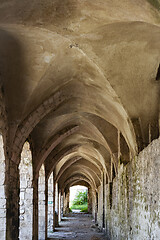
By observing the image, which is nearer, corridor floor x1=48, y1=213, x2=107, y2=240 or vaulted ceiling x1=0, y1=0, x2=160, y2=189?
vaulted ceiling x1=0, y1=0, x2=160, y2=189

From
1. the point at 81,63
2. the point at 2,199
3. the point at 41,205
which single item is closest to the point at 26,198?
the point at 41,205

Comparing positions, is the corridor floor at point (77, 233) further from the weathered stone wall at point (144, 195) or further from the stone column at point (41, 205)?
the weathered stone wall at point (144, 195)

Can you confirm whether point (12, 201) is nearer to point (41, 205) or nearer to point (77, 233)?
point (41, 205)

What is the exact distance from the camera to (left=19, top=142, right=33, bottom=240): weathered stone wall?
998 centimetres

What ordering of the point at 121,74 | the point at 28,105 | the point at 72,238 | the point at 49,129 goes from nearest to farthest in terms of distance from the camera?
the point at 121,74, the point at 28,105, the point at 49,129, the point at 72,238

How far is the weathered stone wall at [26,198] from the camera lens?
9.98 meters

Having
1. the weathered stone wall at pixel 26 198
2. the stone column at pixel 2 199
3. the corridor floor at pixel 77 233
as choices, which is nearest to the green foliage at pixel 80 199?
the corridor floor at pixel 77 233

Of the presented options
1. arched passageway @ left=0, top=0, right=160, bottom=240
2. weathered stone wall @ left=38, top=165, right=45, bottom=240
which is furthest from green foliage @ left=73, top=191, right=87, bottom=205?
arched passageway @ left=0, top=0, right=160, bottom=240

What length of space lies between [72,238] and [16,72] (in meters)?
8.69

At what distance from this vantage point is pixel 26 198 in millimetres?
10070

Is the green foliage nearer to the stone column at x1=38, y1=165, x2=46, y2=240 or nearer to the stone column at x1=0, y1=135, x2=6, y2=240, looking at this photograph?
the stone column at x1=38, y1=165, x2=46, y2=240

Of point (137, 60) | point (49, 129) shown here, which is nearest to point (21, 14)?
point (137, 60)

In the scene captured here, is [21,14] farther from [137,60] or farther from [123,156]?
[123,156]

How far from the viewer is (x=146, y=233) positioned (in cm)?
518
